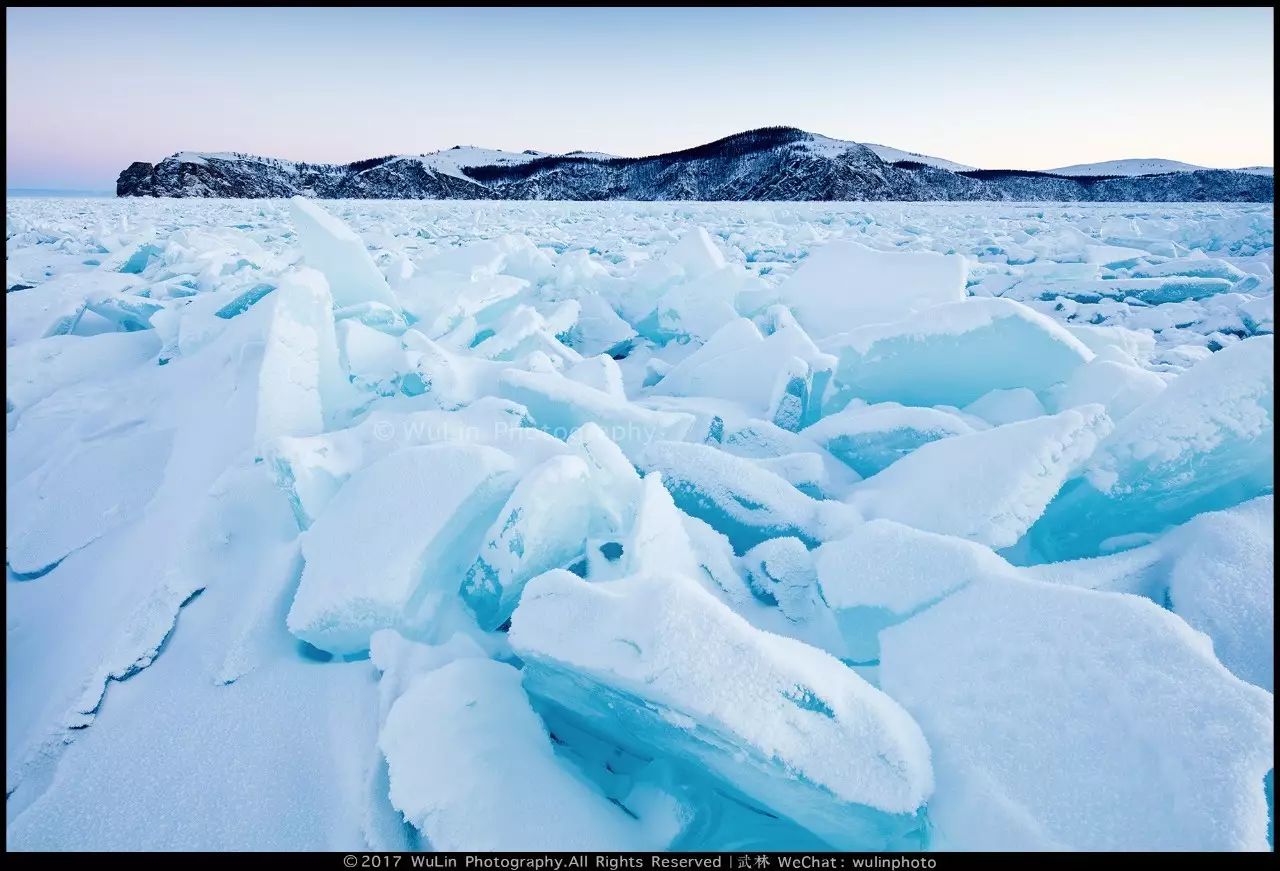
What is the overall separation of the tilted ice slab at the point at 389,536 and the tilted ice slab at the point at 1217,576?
98 cm

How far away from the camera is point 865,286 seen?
2.52 m

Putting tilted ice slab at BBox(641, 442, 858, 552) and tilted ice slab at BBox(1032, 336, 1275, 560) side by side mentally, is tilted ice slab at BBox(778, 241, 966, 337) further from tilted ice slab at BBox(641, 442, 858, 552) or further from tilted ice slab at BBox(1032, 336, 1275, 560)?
tilted ice slab at BBox(641, 442, 858, 552)

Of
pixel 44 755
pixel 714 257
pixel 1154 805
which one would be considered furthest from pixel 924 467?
pixel 714 257

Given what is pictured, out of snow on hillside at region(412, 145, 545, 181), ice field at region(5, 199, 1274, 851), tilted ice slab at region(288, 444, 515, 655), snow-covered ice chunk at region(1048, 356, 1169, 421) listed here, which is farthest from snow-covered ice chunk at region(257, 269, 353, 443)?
snow on hillside at region(412, 145, 545, 181)

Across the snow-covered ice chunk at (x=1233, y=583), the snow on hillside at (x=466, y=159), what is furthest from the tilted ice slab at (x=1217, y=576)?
the snow on hillside at (x=466, y=159)

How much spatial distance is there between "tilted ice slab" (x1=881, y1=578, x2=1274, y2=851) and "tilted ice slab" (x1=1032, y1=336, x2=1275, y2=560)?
1.34 feet

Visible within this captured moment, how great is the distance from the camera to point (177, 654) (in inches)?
41.3

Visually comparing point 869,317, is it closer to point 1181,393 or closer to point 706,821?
point 1181,393

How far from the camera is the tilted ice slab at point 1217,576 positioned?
0.93m

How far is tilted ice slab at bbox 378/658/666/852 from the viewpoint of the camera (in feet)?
2.25

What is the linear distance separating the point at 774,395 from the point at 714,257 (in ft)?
→ 5.55

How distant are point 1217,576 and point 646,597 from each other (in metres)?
0.96
